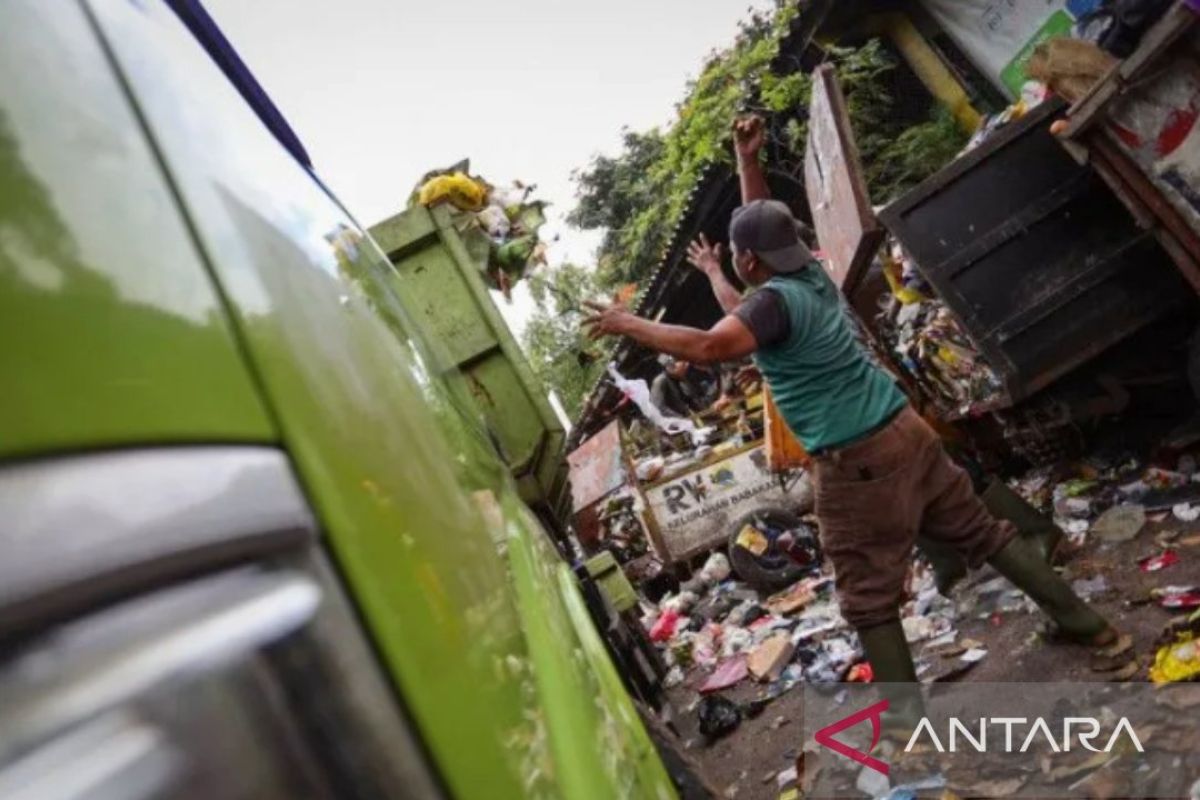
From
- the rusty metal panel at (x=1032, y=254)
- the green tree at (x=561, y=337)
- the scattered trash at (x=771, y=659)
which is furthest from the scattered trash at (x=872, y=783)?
the green tree at (x=561, y=337)

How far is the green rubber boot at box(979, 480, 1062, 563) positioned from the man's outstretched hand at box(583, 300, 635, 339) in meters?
1.83

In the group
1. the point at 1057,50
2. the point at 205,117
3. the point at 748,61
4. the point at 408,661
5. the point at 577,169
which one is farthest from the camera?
the point at 577,169

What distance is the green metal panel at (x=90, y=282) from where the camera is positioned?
309 millimetres

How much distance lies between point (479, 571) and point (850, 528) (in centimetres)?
225

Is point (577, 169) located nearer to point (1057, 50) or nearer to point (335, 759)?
point (1057, 50)

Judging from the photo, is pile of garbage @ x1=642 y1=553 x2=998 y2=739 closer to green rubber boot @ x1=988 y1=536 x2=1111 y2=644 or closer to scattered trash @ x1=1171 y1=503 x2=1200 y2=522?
green rubber boot @ x1=988 y1=536 x2=1111 y2=644

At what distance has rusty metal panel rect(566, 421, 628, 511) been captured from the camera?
735cm

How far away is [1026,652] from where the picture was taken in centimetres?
294

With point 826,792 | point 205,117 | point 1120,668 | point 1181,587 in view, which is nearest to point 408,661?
point 205,117

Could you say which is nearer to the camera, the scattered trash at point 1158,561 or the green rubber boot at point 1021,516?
the scattered trash at point 1158,561

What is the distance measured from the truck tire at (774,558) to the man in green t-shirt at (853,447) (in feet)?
9.28

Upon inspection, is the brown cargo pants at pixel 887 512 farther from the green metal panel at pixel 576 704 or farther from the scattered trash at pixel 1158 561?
the green metal panel at pixel 576 704

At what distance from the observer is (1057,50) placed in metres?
3.28

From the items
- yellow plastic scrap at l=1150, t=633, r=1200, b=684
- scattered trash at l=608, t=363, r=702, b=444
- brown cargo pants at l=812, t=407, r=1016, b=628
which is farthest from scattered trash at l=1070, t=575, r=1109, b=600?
scattered trash at l=608, t=363, r=702, b=444
